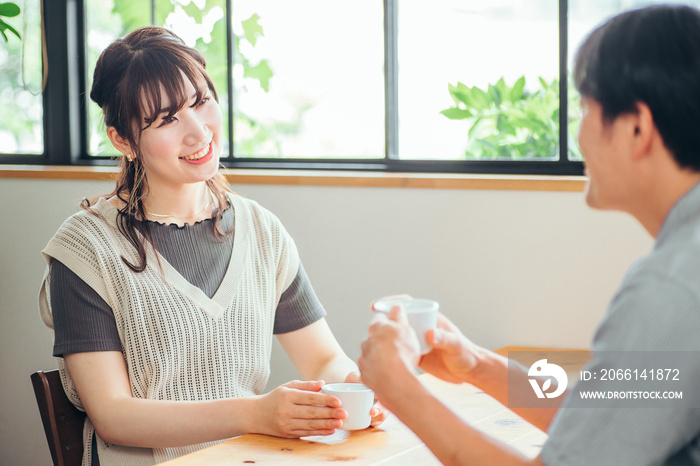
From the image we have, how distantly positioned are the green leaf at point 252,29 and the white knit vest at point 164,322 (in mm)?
1352

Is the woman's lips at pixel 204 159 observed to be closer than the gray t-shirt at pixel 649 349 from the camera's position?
No

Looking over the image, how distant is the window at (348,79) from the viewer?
2467mm

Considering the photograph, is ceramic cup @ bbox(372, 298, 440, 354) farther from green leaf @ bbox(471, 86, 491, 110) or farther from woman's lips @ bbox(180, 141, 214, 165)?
green leaf @ bbox(471, 86, 491, 110)

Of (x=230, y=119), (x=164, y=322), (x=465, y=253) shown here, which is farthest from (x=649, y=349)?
(x=230, y=119)

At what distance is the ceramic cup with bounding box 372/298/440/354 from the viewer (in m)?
1.00

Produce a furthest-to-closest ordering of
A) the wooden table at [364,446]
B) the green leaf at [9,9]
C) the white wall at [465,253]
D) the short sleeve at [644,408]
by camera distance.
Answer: the green leaf at [9,9] < the white wall at [465,253] < the wooden table at [364,446] < the short sleeve at [644,408]

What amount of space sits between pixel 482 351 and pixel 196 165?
0.79 metres

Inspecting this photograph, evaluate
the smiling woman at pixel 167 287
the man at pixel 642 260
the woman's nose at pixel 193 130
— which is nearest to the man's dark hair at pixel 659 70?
the man at pixel 642 260

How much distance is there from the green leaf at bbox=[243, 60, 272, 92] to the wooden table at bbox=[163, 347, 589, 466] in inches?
69.2

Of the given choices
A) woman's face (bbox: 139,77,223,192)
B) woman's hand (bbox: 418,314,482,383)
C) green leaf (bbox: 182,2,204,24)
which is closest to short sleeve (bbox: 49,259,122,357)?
woman's face (bbox: 139,77,223,192)

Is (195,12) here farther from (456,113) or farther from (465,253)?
(465,253)

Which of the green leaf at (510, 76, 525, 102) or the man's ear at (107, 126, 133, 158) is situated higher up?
the green leaf at (510, 76, 525, 102)

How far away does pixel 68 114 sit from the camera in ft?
9.87

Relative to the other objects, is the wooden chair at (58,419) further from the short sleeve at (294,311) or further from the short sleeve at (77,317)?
the short sleeve at (294,311)
